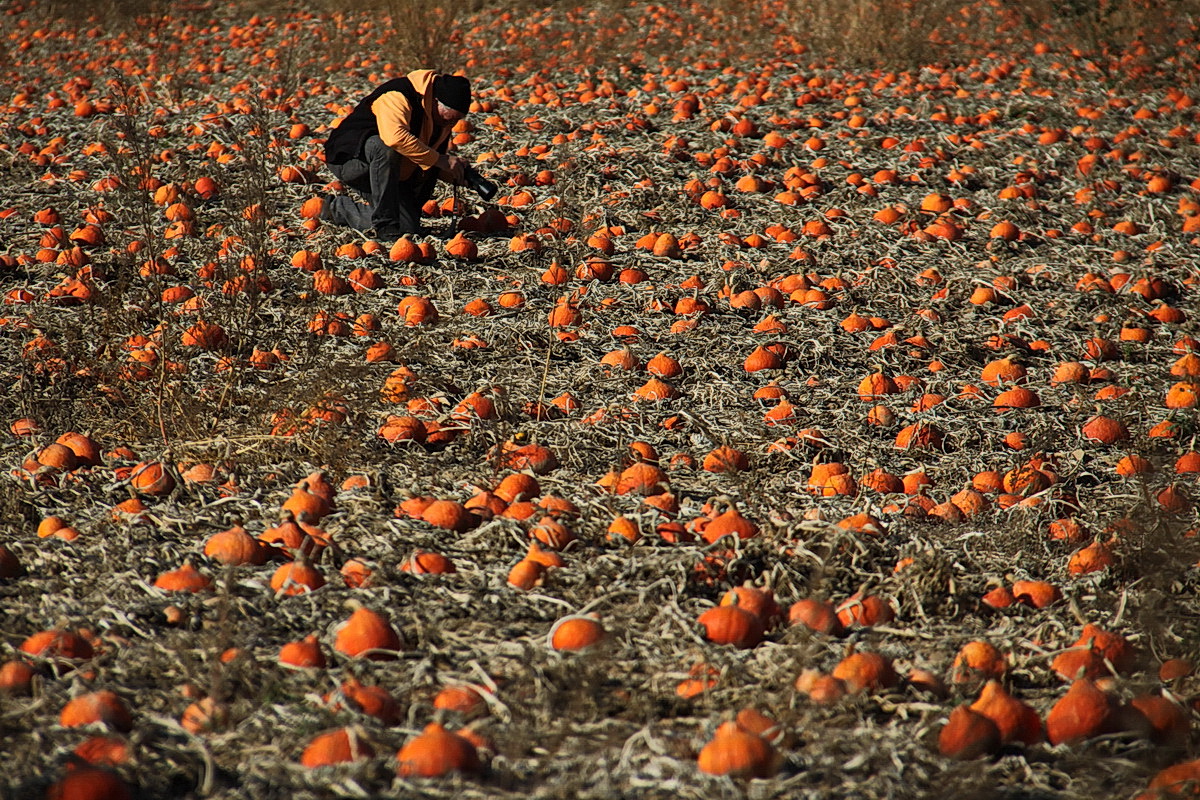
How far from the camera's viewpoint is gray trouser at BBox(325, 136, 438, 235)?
533 centimetres

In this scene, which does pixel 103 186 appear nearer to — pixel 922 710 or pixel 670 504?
pixel 670 504

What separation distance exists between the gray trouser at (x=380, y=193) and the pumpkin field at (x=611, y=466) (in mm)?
132

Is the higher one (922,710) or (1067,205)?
(1067,205)

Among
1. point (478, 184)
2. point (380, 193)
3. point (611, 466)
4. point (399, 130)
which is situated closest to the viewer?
point (611, 466)

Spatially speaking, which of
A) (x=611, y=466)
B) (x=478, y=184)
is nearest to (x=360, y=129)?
(x=478, y=184)

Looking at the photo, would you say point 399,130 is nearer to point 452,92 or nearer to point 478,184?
point 452,92

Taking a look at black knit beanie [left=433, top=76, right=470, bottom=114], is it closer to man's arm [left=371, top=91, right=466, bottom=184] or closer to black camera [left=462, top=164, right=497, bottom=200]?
man's arm [left=371, top=91, right=466, bottom=184]

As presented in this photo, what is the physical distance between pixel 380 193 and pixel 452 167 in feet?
1.31

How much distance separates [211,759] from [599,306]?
3.13 metres

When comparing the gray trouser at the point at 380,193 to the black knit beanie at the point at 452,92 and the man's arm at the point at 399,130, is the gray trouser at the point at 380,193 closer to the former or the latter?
the man's arm at the point at 399,130

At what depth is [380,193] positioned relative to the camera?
17.5 ft

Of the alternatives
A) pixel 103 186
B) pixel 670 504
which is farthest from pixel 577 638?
pixel 103 186

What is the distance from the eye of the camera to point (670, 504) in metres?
3.17

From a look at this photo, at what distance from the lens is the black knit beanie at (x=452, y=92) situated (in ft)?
17.4
